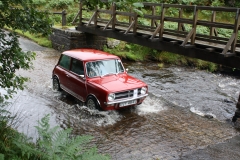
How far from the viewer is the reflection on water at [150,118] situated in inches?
284

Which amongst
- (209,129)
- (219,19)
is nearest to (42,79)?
(209,129)

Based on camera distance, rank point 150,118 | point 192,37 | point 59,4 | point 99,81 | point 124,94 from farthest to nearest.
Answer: point 59,4, point 192,37, point 150,118, point 99,81, point 124,94

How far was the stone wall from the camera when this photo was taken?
699 inches

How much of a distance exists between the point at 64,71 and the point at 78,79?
1.07 m

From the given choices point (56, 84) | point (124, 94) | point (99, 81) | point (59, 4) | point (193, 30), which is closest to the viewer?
point (124, 94)

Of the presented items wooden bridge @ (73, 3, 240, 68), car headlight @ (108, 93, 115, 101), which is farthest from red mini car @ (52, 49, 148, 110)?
wooden bridge @ (73, 3, 240, 68)

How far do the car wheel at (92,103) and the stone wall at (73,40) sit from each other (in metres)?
9.39

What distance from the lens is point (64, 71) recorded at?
10.2 m

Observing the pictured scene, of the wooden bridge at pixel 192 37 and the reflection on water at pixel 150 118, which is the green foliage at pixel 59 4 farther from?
the reflection on water at pixel 150 118

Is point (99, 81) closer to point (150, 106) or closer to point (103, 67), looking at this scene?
point (103, 67)

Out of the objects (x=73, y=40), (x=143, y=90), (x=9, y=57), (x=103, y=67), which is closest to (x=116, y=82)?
(x=103, y=67)

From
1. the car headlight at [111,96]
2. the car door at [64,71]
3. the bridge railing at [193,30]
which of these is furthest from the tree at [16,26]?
the car door at [64,71]

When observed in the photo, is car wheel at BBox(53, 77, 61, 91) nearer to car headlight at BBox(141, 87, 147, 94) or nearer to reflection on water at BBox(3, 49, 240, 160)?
reflection on water at BBox(3, 49, 240, 160)

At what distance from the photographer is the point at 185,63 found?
18.6 m
